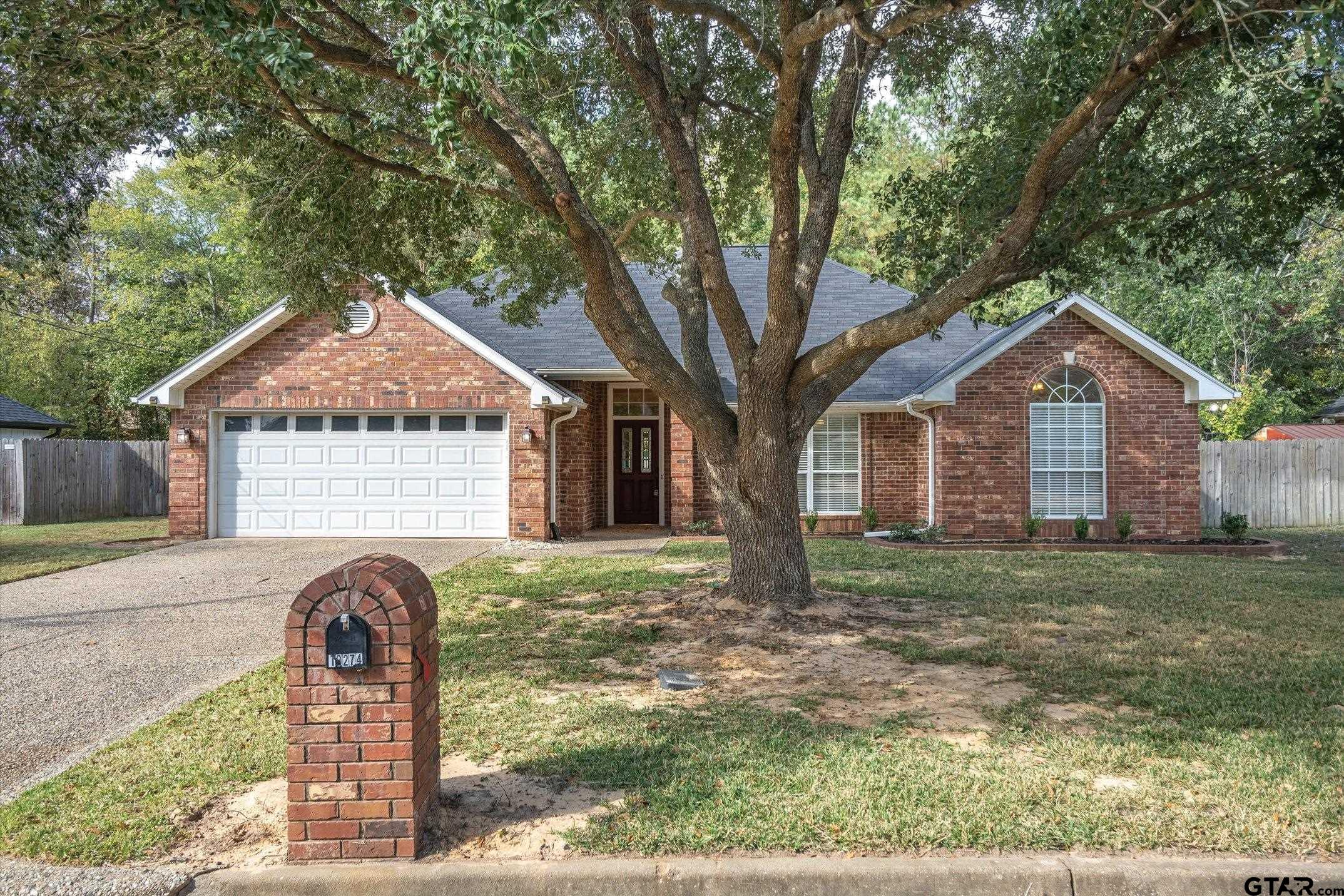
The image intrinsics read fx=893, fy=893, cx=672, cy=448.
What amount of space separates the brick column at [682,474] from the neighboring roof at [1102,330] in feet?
13.2

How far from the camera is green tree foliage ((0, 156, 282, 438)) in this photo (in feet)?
92.1

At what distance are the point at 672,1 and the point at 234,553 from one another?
10.7m

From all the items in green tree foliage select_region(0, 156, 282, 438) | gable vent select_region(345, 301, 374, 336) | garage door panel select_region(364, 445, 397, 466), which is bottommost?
garage door panel select_region(364, 445, 397, 466)

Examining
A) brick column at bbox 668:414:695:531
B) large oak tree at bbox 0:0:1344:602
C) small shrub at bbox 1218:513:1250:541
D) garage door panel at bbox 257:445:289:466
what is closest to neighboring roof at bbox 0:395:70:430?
garage door panel at bbox 257:445:289:466

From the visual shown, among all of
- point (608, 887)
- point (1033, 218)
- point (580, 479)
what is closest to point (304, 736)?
point (608, 887)

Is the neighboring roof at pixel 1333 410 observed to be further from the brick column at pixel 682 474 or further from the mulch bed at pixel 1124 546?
the brick column at pixel 682 474

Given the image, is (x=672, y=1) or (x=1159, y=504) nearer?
(x=672, y=1)

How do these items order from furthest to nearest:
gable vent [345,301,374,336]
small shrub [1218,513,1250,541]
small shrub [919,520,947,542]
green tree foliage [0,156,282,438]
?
green tree foliage [0,156,282,438] < gable vent [345,301,374,336] < small shrub [919,520,947,542] < small shrub [1218,513,1250,541]

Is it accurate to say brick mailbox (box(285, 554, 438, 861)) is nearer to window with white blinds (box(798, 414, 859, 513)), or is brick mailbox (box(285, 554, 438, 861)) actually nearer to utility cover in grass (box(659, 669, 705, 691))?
utility cover in grass (box(659, 669, 705, 691))

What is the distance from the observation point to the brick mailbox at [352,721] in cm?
361

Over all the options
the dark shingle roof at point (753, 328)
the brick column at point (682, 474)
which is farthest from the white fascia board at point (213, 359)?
the brick column at point (682, 474)

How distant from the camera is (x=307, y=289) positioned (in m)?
10.3

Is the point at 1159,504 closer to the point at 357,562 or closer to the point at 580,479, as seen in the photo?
the point at 580,479

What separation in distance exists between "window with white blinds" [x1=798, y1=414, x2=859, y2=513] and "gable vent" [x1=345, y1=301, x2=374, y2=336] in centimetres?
814
